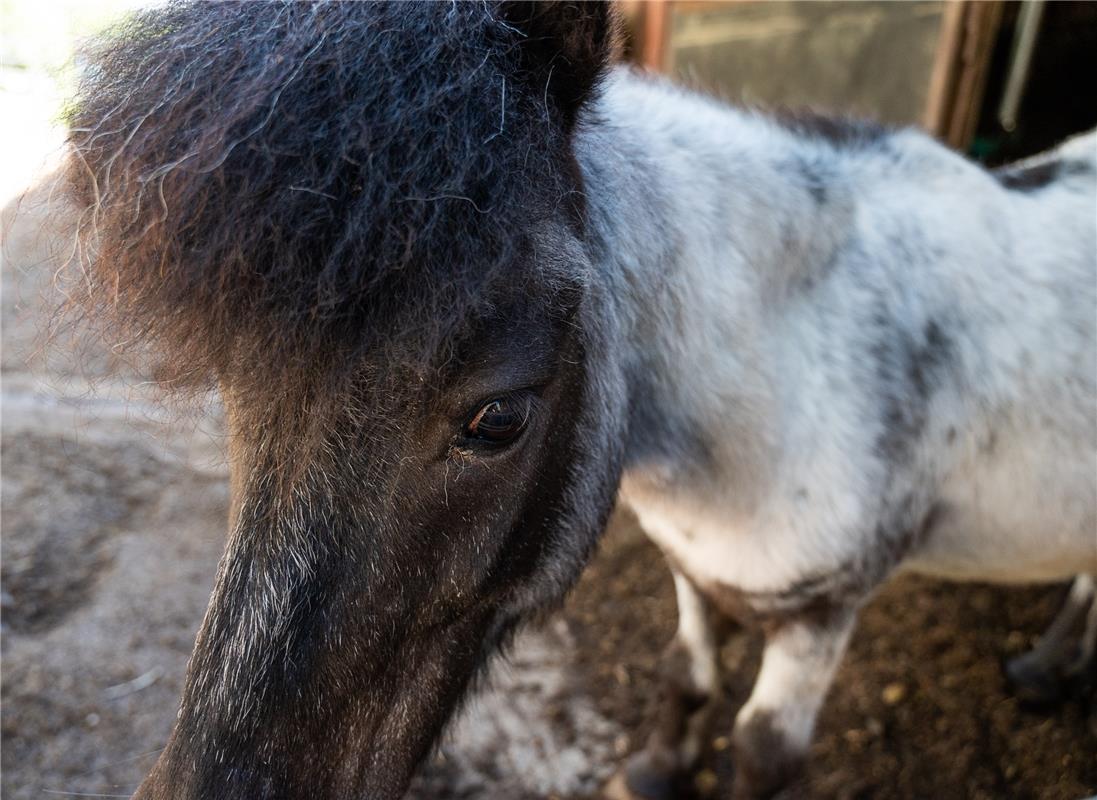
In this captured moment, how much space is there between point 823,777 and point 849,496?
1465 millimetres

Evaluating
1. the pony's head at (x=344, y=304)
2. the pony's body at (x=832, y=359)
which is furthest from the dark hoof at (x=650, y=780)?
the pony's head at (x=344, y=304)

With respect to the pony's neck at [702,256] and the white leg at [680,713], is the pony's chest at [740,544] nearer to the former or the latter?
the pony's neck at [702,256]

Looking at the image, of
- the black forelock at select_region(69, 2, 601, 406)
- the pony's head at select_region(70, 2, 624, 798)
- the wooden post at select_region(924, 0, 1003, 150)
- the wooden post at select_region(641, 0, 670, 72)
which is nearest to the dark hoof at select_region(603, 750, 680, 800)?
the pony's head at select_region(70, 2, 624, 798)

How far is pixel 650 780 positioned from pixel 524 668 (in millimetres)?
699

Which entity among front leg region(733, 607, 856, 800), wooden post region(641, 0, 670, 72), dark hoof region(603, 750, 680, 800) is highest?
wooden post region(641, 0, 670, 72)

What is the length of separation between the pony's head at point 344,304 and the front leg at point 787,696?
1001 mm

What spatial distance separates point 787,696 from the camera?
2.16m

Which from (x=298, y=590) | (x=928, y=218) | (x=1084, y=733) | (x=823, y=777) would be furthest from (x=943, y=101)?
(x=298, y=590)

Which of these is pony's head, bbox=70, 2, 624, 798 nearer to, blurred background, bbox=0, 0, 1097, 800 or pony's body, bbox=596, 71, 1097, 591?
pony's body, bbox=596, 71, 1097, 591

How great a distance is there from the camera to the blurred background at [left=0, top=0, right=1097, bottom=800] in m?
2.73

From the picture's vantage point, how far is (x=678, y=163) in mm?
1792

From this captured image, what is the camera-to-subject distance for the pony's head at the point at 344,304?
1103 mm

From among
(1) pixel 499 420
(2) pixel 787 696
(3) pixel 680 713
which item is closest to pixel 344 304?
(1) pixel 499 420

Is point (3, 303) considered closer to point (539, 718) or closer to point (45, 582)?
point (45, 582)
